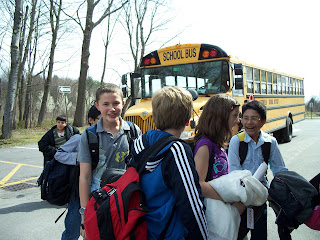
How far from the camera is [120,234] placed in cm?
143

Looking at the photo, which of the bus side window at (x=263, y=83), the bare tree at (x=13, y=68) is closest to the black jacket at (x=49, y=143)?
the bus side window at (x=263, y=83)

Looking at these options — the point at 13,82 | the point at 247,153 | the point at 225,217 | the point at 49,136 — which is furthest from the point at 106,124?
the point at 13,82

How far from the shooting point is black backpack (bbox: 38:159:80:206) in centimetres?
247

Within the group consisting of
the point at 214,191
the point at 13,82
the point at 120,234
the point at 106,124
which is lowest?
the point at 120,234

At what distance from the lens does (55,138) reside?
5.07 metres

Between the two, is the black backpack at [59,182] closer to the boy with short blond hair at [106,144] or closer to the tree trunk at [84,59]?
the boy with short blond hair at [106,144]

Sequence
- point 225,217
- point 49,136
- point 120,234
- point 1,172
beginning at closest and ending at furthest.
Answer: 1. point 120,234
2. point 225,217
3. point 49,136
4. point 1,172

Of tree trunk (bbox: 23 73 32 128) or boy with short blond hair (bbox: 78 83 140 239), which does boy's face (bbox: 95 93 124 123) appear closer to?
boy with short blond hair (bbox: 78 83 140 239)

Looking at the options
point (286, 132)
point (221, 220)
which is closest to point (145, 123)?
point (221, 220)

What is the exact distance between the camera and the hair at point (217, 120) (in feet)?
6.72

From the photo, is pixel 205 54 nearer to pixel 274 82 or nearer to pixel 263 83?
pixel 263 83

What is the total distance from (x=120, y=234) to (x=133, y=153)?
0.41m

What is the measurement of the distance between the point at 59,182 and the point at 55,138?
2.76 m

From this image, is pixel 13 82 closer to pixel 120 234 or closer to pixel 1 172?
pixel 1 172
